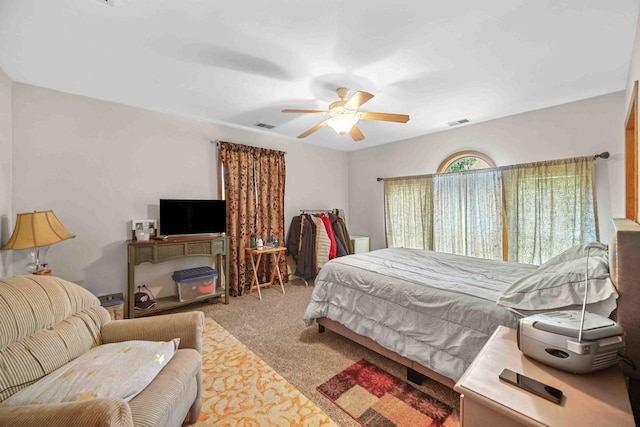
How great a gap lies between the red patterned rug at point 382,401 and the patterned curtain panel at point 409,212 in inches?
105

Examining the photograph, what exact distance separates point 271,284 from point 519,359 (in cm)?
353

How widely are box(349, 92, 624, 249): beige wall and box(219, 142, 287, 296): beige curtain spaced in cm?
194

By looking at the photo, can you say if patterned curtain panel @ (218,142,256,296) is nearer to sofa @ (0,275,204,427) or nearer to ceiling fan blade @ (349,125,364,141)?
ceiling fan blade @ (349,125,364,141)

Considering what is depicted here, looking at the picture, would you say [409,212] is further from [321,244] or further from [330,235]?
[321,244]

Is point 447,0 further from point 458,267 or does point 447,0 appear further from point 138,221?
point 138,221

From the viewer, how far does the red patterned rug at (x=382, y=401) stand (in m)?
1.59

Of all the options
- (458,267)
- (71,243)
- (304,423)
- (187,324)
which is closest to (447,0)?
(458,267)

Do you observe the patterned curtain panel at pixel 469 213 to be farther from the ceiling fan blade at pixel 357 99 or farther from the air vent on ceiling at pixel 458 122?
the ceiling fan blade at pixel 357 99

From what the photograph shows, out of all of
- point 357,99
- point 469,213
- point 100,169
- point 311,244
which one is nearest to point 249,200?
point 311,244

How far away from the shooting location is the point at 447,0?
1.55 meters

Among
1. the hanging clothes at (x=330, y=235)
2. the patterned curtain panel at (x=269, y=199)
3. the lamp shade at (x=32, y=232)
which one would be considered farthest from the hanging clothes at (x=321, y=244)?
the lamp shade at (x=32, y=232)

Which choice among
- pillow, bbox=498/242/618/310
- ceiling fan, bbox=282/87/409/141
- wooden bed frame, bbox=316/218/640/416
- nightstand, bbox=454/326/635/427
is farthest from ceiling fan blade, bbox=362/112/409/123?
nightstand, bbox=454/326/635/427

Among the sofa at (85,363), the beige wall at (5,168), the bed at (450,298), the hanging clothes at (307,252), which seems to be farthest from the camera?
the hanging clothes at (307,252)

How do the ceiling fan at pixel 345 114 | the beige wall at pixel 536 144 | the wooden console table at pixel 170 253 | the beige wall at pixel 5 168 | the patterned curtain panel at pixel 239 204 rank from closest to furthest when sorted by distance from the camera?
1. the beige wall at pixel 5 168
2. the ceiling fan at pixel 345 114
3. the beige wall at pixel 536 144
4. the wooden console table at pixel 170 253
5. the patterned curtain panel at pixel 239 204
